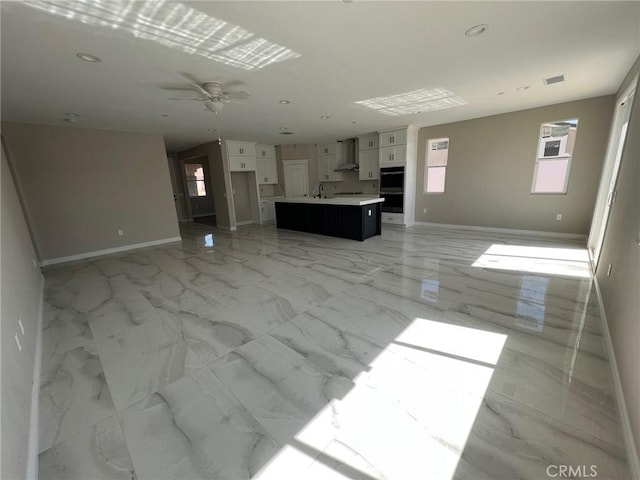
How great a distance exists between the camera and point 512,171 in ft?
18.7

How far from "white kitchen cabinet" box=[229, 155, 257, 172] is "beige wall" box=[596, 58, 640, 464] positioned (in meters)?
7.78

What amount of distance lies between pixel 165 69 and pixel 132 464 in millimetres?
3522

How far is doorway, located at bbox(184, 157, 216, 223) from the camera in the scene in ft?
32.7

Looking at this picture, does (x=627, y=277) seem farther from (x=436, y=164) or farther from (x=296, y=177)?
(x=296, y=177)

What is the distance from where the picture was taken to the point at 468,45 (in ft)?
8.57

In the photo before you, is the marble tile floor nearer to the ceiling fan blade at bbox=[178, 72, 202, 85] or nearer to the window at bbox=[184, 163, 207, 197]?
the ceiling fan blade at bbox=[178, 72, 202, 85]

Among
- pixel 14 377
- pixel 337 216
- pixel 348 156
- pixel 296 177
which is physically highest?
pixel 348 156

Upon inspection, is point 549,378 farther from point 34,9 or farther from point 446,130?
point 446,130

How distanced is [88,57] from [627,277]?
5083 mm

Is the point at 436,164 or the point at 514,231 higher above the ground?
the point at 436,164

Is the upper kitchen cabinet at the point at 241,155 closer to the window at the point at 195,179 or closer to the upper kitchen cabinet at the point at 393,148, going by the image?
the window at the point at 195,179

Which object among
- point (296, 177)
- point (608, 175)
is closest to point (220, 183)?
point (296, 177)

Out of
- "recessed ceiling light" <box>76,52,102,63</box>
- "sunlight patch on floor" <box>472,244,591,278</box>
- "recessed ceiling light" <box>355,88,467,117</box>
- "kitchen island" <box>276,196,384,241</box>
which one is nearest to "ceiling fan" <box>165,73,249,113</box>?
"recessed ceiling light" <box>76,52,102,63</box>

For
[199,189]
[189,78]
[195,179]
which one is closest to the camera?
[189,78]
